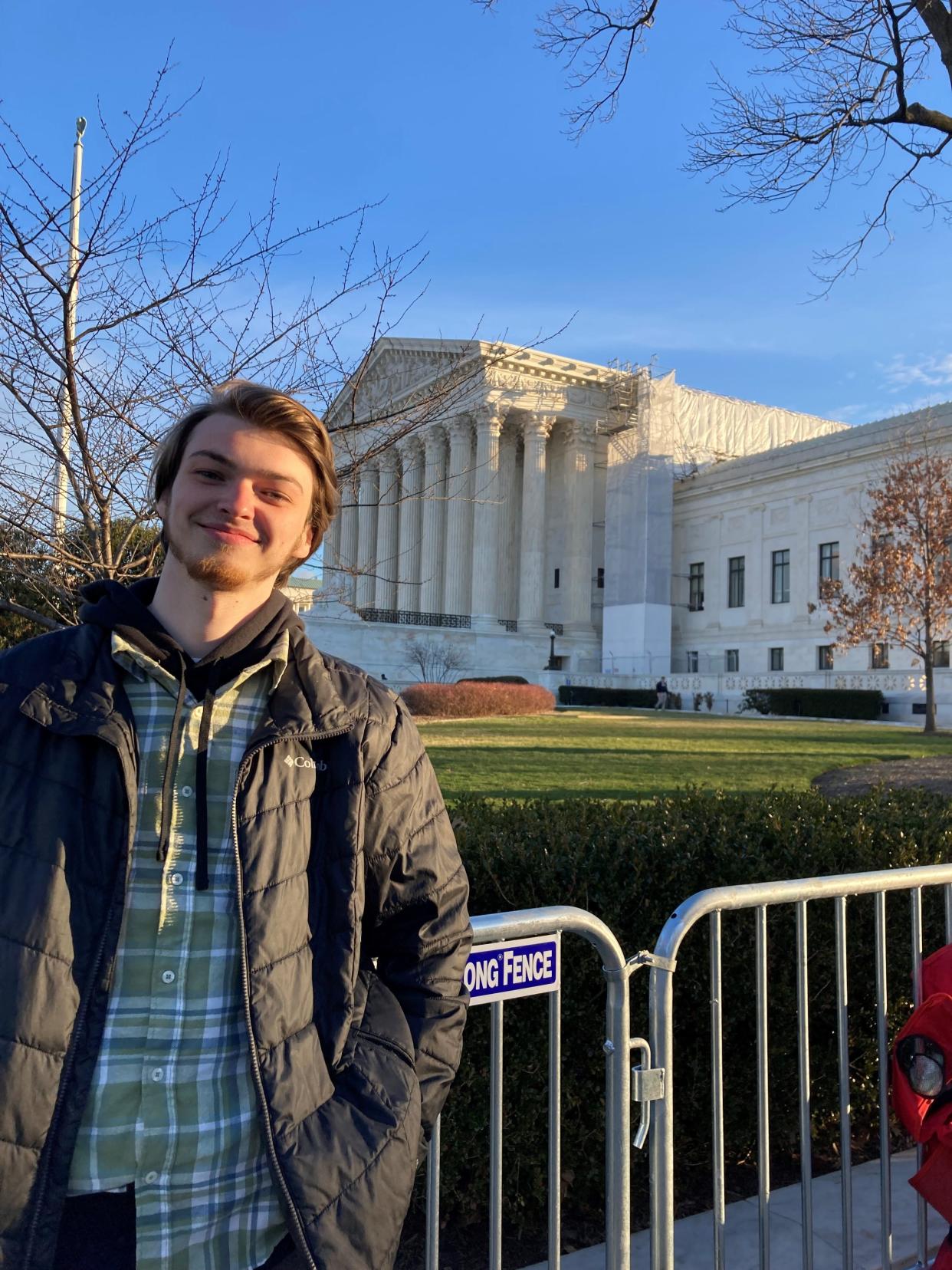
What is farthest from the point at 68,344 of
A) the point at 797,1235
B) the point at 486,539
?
the point at 486,539

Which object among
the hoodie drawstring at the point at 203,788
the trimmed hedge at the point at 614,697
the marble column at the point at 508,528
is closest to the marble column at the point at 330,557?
the hoodie drawstring at the point at 203,788

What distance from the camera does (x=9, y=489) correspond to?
5629mm

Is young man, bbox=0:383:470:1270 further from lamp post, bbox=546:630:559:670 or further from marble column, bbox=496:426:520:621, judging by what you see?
marble column, bbox=496:426:520:621

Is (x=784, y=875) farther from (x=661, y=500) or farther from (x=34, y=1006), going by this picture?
(x=661, y=500)

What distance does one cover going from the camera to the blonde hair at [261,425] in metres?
2.02

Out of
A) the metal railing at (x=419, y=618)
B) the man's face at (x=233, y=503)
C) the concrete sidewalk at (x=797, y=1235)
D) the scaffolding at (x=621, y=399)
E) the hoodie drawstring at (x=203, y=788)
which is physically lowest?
the concrete sidewalk at (x=797, y=1235)

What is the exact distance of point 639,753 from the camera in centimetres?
1588

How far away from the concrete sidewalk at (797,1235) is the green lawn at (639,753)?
285 centimetres

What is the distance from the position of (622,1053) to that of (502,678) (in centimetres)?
3941

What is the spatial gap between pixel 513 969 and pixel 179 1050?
1.15 metres

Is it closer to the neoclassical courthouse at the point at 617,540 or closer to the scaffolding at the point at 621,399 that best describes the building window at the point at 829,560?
the neoclassical courthouse at the point at 617,540

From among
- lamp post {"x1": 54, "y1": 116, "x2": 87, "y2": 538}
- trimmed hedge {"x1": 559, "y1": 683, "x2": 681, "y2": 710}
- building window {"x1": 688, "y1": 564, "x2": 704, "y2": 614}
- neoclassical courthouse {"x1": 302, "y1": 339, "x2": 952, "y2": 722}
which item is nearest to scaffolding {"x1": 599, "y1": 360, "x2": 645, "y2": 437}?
neoclassical courthouse {"x1": 302, "y1": 339, "x2": 952, "y2": 722}

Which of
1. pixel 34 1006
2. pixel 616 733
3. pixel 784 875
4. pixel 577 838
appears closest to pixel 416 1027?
pixel 34 1006

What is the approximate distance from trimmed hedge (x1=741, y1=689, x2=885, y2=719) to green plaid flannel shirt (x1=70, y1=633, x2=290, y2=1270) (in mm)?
35177
